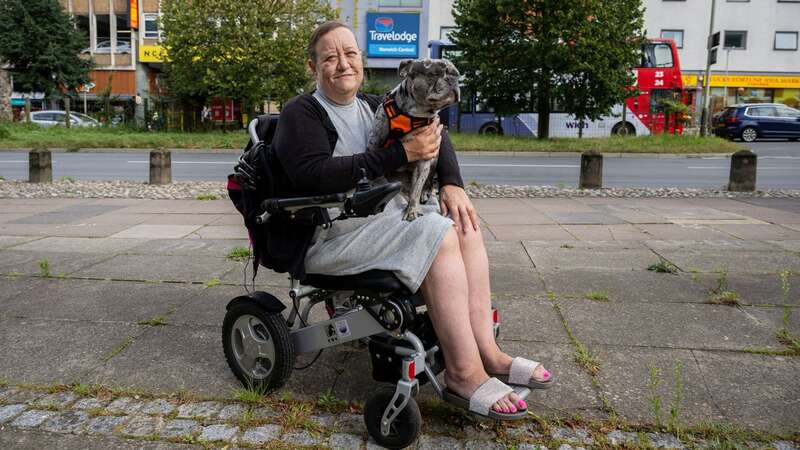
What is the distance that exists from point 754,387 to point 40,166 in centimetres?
1189

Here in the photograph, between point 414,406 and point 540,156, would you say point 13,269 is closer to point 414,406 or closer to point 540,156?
point 414,406

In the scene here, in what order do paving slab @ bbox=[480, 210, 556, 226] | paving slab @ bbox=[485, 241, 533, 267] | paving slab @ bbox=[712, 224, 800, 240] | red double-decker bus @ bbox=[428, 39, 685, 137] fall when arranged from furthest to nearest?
red double-decker bus @ bbox=[428, 39, 685, 137], paving slab @ bbox=[480, 210, 556, 226], paving slab @ bbox=[712, 224, 800, 240], paving slab @ bbox=[485, 241, 533, 267]

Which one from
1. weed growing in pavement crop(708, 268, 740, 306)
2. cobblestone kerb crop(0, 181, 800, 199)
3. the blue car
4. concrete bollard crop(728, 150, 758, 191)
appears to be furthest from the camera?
the blue car

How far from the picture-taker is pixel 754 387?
2.82 m

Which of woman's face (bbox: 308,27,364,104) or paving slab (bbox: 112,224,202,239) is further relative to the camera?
paving slab (bbox: 112,224,202,239)

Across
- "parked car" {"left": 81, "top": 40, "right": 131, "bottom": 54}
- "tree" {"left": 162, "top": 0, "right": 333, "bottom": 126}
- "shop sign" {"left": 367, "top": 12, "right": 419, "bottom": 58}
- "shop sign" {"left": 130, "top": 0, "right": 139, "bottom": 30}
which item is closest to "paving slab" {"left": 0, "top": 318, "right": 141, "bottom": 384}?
"tree" {"left": 162, "top": 0, "right": 333, "bottom": 126}

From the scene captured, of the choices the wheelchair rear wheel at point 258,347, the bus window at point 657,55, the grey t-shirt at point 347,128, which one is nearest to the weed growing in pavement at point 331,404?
the wheelchair rear wheel at point 258,347

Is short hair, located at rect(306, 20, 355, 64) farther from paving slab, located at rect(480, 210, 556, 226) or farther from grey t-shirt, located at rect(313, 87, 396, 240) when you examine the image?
paving slab, located at rect(480, 210, 556, 226)

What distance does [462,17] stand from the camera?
2212 centimetres

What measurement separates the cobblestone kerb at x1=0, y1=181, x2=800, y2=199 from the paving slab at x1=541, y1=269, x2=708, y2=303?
5167 mm

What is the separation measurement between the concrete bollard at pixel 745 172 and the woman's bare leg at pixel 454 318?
9347 mm

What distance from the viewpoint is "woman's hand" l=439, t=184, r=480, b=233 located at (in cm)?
264

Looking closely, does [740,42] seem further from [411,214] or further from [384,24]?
[411,214]

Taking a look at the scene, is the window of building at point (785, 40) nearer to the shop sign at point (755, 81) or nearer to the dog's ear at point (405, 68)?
the shop sign at point (755, 81)
